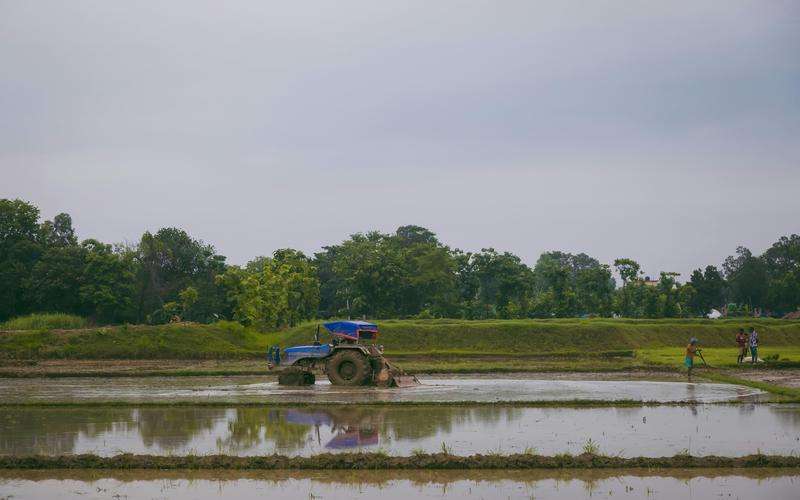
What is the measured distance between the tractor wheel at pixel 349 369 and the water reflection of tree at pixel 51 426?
24.7ft

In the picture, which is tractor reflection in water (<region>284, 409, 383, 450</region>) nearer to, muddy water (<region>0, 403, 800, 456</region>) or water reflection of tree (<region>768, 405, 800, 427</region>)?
muddy water (<region>0, 403, 800, 456</region>)

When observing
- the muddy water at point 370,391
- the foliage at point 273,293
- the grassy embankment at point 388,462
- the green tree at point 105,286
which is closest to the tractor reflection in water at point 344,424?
the grassy embankment at point 388,462

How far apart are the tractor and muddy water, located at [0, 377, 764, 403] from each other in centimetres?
59

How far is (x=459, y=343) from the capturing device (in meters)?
47.4

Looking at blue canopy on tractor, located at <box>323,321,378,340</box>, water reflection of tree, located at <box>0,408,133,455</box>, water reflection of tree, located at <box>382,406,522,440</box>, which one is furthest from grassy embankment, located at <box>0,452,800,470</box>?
blue canopy on tractor, located at <box>323,321,378,340</box>

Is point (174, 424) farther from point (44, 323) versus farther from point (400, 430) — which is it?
point (44, 323)

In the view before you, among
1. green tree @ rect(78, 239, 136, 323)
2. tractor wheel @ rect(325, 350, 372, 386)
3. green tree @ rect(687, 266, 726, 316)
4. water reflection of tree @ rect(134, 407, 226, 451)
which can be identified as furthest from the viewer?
green tree @ rect(687, 266, 726, 316)

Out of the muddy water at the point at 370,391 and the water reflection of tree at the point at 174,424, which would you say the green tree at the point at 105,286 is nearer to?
the muddy water at the point at 370,391

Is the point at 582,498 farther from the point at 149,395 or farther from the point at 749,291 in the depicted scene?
the point at 749,291

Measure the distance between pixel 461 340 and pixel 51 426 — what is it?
3051 centimetres

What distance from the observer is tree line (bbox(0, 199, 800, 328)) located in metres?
60.5

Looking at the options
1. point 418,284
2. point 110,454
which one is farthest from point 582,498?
point 418,284

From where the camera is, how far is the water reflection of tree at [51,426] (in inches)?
648

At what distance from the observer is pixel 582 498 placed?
12.1m
